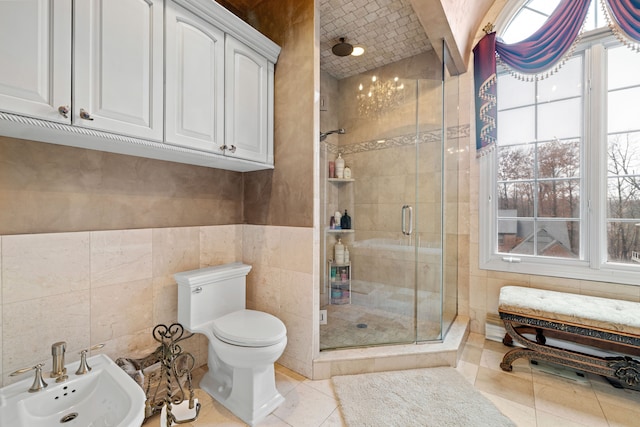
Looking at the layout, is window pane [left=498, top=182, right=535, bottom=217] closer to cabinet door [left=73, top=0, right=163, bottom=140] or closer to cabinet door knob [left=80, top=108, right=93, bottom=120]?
cabinet door [left=73, top=0, right=163, bottom=140]

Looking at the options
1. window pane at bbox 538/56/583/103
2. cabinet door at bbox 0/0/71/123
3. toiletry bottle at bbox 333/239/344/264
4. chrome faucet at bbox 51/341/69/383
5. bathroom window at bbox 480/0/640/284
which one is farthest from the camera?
toiletry bottle at bbox 333/239/344/264

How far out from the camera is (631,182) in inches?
80.6

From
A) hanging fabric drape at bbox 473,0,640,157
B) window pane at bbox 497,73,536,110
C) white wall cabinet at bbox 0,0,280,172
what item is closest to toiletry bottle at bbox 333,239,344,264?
white wall cabinet at bbox 0,0,280,172

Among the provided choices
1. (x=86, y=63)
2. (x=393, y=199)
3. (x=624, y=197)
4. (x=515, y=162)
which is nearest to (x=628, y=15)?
(x=515, y=162)

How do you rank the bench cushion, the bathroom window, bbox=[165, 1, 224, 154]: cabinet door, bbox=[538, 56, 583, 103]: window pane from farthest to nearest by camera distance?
bbox=[538, 56, 583, 103]: window pane, the bathroom window, the bench cushion, bbox=[165, 1, 224, 154]: cabinet door

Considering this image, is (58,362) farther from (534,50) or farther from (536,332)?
(534,50)

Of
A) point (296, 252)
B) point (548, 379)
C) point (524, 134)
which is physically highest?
point (524, 134)

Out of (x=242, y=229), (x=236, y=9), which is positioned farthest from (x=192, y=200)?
(x=236, y=9)

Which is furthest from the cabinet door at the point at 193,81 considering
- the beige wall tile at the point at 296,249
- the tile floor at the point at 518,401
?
the tile floor at the point at 518,401

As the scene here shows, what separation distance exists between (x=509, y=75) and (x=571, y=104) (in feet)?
1.84

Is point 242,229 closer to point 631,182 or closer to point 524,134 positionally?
point 524,134

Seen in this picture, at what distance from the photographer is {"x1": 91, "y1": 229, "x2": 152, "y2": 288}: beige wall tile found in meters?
1.45

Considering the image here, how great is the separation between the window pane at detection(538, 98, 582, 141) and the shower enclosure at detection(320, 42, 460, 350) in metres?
0.67

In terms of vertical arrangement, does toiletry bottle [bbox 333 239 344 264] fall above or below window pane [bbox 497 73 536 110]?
below
